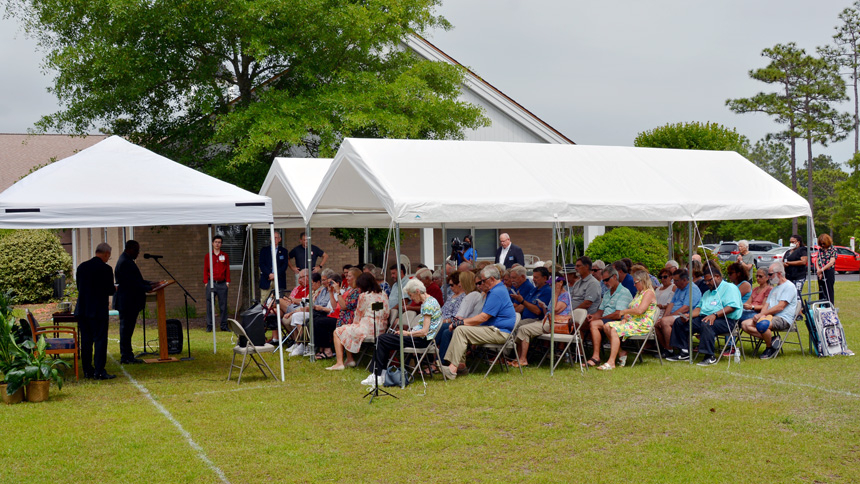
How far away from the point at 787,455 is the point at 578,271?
5.02m

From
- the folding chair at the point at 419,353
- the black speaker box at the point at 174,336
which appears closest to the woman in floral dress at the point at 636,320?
the folding chair at the point at 419,353

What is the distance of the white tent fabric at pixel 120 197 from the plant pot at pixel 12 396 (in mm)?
1623

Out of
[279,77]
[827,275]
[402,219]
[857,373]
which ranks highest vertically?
[279,77]

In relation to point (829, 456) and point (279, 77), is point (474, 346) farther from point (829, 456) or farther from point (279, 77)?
point (279, 77)

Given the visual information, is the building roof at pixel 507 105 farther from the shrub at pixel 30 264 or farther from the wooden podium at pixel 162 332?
the wooden podium at pixel 162 332

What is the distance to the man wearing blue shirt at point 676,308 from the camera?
10258 millimetres

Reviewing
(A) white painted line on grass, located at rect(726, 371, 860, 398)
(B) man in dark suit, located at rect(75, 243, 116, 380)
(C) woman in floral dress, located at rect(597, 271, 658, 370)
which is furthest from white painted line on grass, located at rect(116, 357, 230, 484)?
(A) white painted line on grass, located at rect(726, 371, 860, 398)

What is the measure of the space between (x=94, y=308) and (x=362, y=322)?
3.08 m

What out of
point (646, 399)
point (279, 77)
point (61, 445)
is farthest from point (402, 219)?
point (279, 77)

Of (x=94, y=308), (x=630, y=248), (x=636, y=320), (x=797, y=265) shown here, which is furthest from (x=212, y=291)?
(x=630, y=248)

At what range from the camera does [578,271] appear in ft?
35.0

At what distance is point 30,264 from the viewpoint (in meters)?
19.8

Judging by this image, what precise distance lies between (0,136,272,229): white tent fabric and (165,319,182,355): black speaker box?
109 inches

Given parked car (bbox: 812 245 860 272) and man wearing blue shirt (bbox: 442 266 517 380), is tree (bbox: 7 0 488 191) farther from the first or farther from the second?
parked car (bbox: 812 245 860 272)
